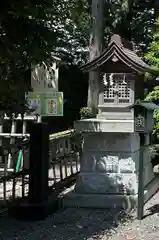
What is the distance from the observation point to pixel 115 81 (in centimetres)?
785

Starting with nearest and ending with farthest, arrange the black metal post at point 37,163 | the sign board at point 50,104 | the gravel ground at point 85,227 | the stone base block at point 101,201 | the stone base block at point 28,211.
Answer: the gravel ground at point 85,227
the stone base block at point 28,211
the black metal post at point 37,163
the stone base block at point 101,201
the sign board at point 50,104

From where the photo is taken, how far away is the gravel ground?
579cm

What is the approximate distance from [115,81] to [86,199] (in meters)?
2.01

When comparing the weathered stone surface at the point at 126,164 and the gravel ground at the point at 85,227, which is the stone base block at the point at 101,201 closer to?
→ the gravel ground at the point at 85,227

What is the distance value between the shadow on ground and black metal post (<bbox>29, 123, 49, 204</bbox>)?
1.21 feet

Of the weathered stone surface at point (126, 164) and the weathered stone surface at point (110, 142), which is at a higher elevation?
the weathered stone surface at point (110, 142)


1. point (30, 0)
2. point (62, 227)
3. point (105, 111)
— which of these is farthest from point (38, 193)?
point (30, 0)

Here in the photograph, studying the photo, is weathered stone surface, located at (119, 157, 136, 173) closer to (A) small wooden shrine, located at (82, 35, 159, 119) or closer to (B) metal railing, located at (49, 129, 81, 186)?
(A) small wooden shrine, located at (82, 35, 159, 119)

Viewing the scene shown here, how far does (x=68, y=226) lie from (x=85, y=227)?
0.77 feet

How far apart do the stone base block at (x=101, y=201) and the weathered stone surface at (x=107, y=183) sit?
14 cm

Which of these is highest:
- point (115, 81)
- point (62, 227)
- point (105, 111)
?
point (115, 81)

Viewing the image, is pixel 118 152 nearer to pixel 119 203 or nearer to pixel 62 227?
pixel 119 203

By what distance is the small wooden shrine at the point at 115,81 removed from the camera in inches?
303

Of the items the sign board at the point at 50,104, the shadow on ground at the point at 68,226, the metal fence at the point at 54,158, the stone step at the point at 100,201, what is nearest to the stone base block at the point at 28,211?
the shadow on ground at the point at 68,226
